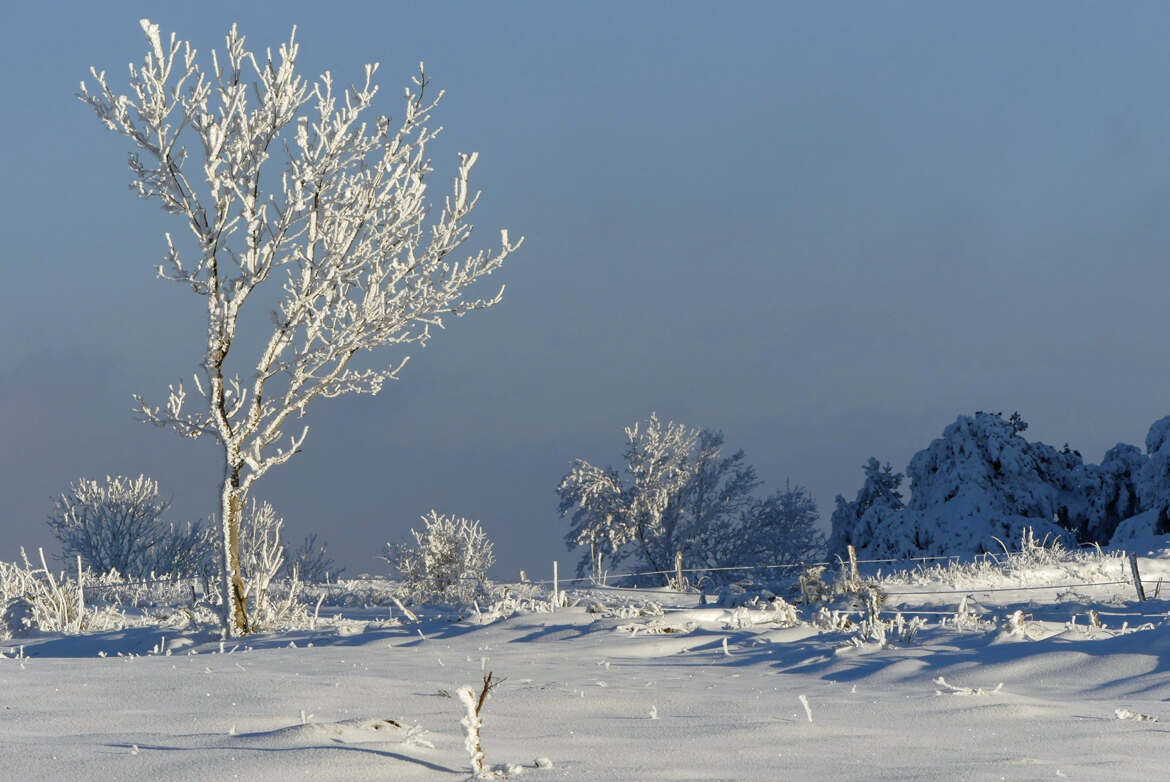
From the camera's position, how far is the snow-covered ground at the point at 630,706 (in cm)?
296

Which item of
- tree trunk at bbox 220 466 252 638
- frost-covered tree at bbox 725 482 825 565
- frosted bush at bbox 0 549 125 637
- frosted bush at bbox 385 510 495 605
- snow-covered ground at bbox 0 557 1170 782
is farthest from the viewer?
frost-covered tree at bbox 725 482 825 565

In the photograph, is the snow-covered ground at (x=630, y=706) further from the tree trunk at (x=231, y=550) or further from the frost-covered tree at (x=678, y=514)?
the frost-covered tree at (x=678, y=514)

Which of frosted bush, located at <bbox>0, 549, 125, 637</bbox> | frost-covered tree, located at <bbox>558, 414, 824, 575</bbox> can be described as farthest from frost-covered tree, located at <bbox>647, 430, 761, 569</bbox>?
frosted bush, located at <bbox>0, 549, 125, 637</bbox>

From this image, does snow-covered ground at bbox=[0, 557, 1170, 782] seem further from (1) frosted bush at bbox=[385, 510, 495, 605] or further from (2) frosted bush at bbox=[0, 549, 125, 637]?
(1) frosted bush at bbox=[385, 510, 495, 605]

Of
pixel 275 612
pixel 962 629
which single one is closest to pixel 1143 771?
pixel 962 629

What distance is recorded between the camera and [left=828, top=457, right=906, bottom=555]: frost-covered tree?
33000 mm

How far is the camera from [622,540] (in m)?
37.1

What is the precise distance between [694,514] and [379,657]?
31781 millimetres

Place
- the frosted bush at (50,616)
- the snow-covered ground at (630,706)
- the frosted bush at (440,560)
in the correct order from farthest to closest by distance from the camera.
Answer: the frosted bush at (440,560) → the frosted bush at (50,616) → the snow-covered ground at (630,706)

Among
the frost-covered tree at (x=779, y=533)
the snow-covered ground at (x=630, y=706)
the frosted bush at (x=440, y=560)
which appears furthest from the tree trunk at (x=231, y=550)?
the frost-covered tree at (x=779, y=533)

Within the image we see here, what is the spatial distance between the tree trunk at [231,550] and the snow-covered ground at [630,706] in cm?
143

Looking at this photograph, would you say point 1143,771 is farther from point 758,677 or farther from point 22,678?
point 22,678

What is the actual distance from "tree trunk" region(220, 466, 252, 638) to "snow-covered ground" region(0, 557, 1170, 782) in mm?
1426

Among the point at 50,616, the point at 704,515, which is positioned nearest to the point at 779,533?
the point at 704,515
